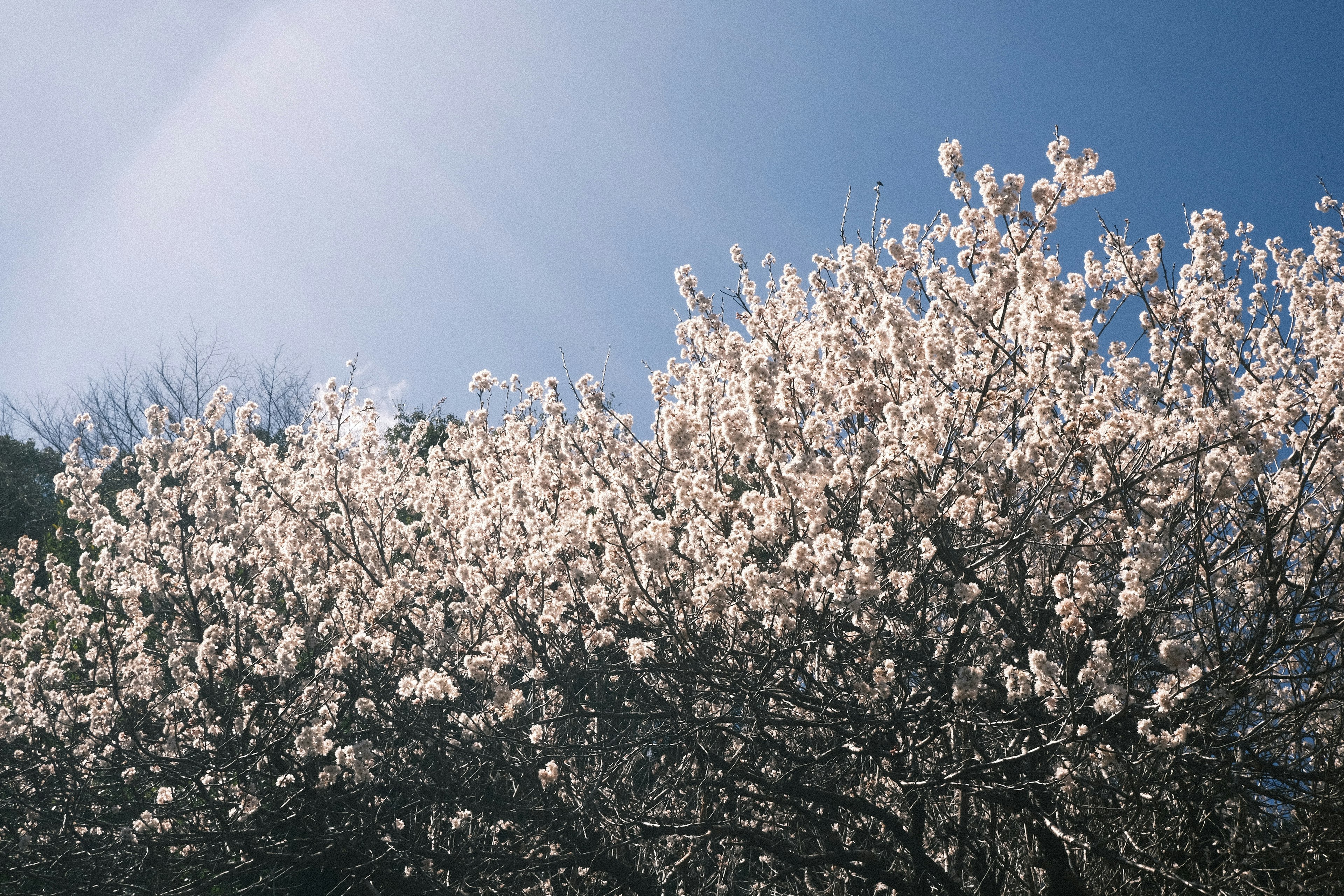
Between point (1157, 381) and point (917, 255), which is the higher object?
point (917, 255)

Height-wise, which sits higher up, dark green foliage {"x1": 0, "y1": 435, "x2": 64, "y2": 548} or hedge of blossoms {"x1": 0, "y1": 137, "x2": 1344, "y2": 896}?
dark green foliage {"x1": 0, "y1": 435, "x2": 64, "y2": 548}

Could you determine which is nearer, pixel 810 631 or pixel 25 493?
pixel 810 631

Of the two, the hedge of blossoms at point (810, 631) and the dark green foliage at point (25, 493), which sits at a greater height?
the dark green foliage at point (25, 493)

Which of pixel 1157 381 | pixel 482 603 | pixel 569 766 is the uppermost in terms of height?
pixel 1157 381

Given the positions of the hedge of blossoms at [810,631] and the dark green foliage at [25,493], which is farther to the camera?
the dark green foliage at [25,493]

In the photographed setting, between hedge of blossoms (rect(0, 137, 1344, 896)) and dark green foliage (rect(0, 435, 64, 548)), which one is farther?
dark green foliage (rect(0, 435, 64, 548))

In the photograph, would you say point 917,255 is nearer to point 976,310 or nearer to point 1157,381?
point 976,310

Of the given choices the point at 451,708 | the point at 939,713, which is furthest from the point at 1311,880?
the point at 451,708

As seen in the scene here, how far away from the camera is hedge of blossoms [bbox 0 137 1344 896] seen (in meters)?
4.29

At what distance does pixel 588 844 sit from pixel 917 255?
475 cm

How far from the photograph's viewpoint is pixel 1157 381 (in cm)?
485

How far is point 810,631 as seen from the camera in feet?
15.9

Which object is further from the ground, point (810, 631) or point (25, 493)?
point (25, 493)

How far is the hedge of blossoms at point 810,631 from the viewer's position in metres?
4.29
